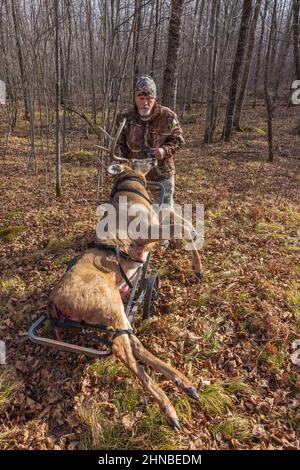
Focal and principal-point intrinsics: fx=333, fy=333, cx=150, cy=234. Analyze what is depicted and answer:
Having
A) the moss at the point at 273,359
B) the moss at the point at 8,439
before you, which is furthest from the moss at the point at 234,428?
the moss at the point at 8,439

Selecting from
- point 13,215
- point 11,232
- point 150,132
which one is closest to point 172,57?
point 150,132

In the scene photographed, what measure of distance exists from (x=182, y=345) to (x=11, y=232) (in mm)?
4358

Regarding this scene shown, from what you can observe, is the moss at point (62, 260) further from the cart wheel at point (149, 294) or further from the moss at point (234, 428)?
the moss at point (234, 428)

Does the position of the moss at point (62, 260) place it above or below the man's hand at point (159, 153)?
below

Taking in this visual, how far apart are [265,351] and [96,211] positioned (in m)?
4.96

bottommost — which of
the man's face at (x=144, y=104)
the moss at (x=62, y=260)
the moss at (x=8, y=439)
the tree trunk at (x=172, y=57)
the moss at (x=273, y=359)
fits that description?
the moss at (x=8, y=439)

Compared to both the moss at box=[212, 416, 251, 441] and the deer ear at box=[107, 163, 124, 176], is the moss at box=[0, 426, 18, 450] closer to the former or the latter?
the moss at box=[212, 416, 251, 441]

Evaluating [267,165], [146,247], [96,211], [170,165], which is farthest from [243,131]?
[146,247]

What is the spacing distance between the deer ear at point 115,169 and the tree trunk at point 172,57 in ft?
13.7

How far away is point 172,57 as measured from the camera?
302 inches

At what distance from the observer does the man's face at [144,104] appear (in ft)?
14.4

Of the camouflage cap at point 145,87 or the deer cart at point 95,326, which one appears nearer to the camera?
the deer cart at point 95,326

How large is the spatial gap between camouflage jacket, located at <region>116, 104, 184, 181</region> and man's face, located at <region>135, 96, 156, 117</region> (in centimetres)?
13

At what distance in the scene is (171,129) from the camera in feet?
15.6
